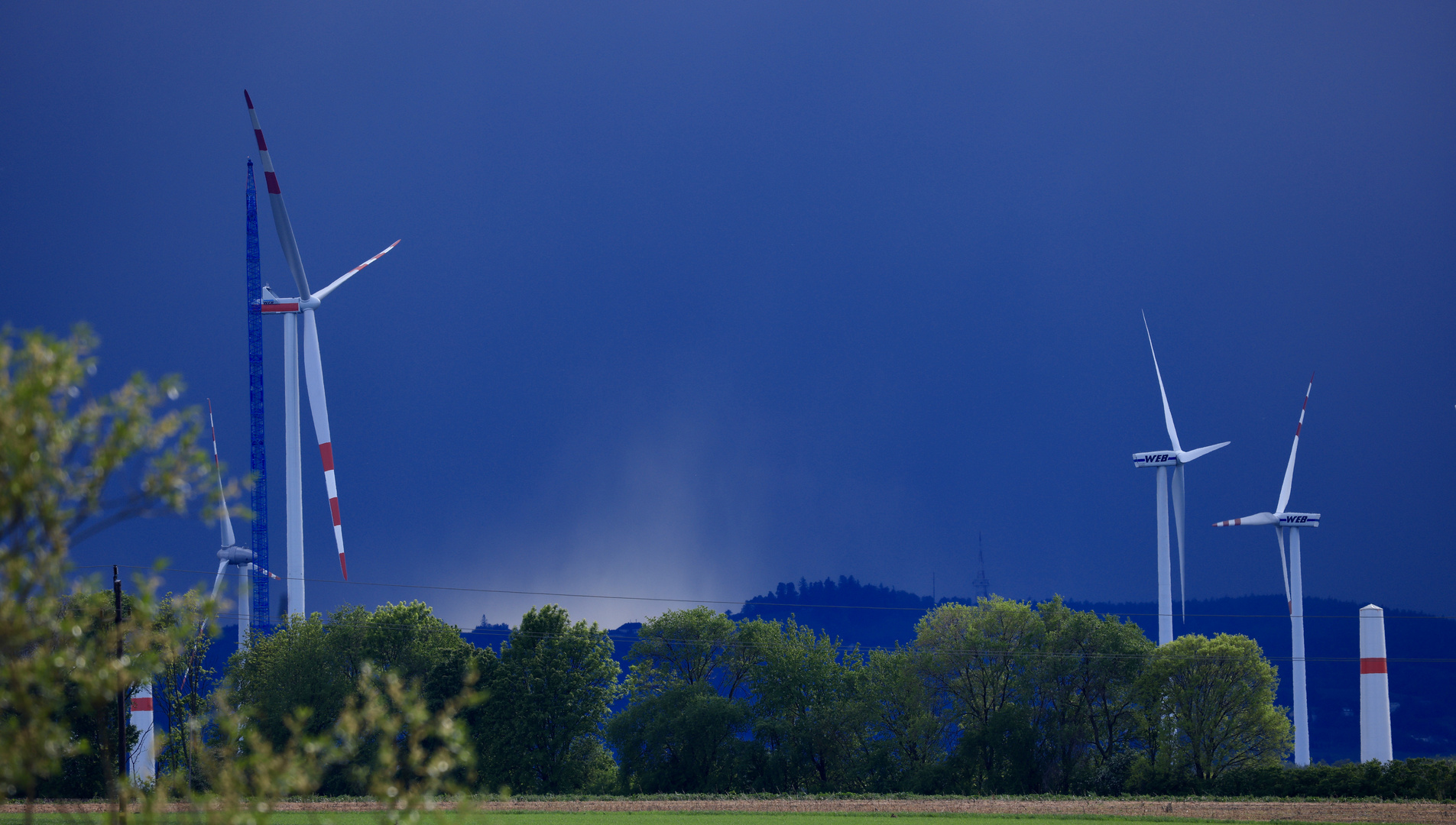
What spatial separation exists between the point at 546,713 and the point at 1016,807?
109ft

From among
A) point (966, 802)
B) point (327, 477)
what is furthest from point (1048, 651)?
point (327, 477)

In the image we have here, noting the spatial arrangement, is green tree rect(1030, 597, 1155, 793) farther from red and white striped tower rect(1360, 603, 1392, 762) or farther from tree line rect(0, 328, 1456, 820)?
red and white striped tower rect(1360, 603, 1392, 762)

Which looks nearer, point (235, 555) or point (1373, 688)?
point (1373, 688)

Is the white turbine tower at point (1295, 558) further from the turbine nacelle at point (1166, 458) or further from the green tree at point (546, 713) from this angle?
the green tree at point (546, 713)

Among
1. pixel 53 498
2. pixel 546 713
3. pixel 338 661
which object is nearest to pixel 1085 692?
pixel 546 713

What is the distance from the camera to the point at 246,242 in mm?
102438

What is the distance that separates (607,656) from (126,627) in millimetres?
72819

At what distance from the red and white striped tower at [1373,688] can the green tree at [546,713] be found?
52.8 m

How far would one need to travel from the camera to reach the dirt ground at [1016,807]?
170 feet

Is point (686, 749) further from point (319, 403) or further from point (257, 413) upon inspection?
point (257, 413)

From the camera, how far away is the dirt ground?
51812 mm

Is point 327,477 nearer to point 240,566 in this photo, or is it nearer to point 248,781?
point 240,566

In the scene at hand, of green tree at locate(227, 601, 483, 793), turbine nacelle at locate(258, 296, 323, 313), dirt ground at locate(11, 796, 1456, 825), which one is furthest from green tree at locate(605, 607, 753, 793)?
turbine nacelle at locate(258, 296, 323, 313)

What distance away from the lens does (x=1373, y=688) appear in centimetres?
7156
